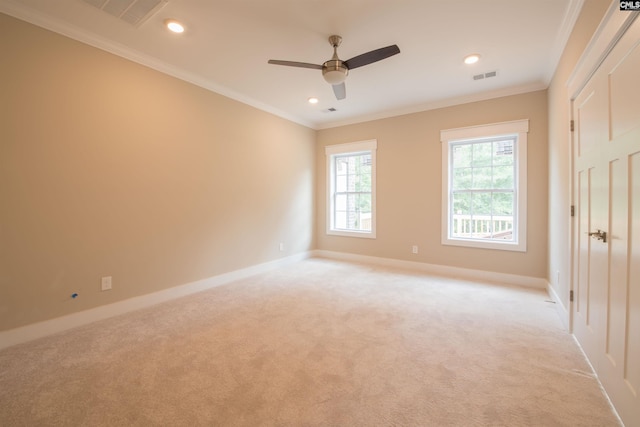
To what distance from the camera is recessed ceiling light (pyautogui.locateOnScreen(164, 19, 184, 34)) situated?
2.37 metres

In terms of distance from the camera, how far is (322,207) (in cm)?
563

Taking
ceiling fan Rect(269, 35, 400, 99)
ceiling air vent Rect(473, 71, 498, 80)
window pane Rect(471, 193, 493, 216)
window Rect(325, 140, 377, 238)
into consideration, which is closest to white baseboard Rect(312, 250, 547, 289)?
window Rect(325, 140, 377, 238)

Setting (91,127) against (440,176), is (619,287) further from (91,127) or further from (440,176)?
(91,127)

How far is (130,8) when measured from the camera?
2.17 metres

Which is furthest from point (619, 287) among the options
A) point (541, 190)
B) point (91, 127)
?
point (91, 127)

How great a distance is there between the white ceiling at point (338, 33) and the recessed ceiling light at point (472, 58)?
68mm

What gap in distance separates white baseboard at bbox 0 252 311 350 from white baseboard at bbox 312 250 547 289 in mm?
2050

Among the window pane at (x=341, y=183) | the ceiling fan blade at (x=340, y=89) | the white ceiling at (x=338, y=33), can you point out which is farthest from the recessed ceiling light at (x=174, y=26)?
the window pane at (x=341, y=183)

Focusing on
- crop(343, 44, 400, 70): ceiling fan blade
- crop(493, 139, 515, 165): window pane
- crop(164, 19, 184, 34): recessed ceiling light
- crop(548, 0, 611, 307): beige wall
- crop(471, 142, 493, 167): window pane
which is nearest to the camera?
crop(548, 0, 611, 307): beige wall

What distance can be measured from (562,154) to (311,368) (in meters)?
3.14

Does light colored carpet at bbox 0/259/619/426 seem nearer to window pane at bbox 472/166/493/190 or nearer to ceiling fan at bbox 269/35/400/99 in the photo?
window pane at bbox 472/166/493/190

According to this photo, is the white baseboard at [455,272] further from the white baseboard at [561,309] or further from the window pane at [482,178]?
the window pane at [482,178]

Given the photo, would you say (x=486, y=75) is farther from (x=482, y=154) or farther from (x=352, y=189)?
(x=352, y=189)

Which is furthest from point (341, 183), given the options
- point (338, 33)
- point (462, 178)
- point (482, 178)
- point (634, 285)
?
point (634, 285)
